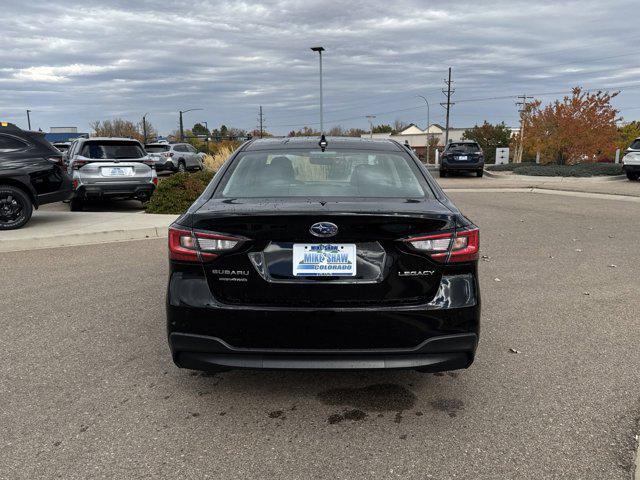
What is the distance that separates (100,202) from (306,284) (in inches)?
532

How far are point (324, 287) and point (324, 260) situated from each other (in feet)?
0.48

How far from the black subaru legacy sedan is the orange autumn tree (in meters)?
30.7

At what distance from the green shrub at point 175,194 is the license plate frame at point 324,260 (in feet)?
30.2

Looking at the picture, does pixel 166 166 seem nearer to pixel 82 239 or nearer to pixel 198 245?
pixel 82 239

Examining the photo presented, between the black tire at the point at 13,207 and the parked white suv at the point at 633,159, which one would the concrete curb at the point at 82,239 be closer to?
the black tire at the point at 13,207

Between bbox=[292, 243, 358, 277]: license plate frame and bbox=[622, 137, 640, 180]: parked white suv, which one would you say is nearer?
bbox=[292, 243, 358, 277]: license plate frame

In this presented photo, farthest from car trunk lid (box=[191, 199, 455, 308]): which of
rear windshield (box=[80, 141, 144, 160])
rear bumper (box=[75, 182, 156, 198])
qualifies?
rear windshield (box=[80, 141, 144, 160])

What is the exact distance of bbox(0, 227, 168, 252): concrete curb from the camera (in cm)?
859

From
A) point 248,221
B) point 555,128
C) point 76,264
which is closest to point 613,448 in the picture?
point 248,221

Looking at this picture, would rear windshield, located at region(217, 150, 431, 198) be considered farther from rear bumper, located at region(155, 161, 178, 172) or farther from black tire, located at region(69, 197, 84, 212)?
rear bumper, located at region(155, 161, 178, 172)

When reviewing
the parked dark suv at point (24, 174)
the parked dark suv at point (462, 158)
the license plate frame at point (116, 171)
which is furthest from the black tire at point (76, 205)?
the parked dark suv at point (462, 158)

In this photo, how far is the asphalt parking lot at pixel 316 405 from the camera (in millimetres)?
2793

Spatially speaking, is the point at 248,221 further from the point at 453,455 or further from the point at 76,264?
the point at 76,264

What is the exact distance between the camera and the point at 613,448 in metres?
2.91
